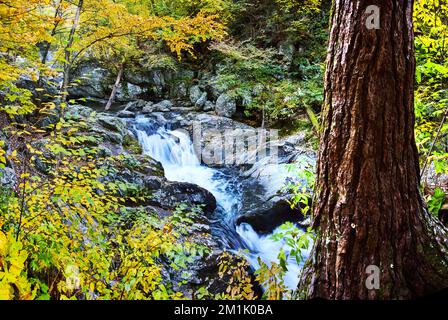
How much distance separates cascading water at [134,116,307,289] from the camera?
6.75 m

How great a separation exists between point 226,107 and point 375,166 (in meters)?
11.6

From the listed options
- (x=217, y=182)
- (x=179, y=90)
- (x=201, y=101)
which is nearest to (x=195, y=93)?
(x=201, y=101)

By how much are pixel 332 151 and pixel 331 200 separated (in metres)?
0.36

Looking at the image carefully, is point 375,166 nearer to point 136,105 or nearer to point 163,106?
point 163,106

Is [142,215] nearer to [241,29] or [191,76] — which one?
[191,76]

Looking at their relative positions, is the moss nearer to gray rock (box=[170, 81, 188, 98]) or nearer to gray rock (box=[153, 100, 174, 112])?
gray rock (box=[153, 100, 174, 112])

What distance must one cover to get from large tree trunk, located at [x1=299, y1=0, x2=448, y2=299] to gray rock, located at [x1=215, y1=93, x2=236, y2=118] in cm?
1119

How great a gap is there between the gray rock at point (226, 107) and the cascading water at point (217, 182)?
217 cm

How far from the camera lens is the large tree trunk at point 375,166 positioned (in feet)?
5.88

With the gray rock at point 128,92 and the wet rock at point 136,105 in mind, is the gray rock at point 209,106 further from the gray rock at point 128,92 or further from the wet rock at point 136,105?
the gray rock at point 128,92

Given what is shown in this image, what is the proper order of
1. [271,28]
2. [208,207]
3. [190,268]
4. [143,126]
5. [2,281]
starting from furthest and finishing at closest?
[271,28], [143,126], [208,207], [190,268], [2,281]

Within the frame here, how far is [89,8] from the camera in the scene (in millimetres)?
5664

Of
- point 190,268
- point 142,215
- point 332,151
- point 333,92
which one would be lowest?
point 190,268
